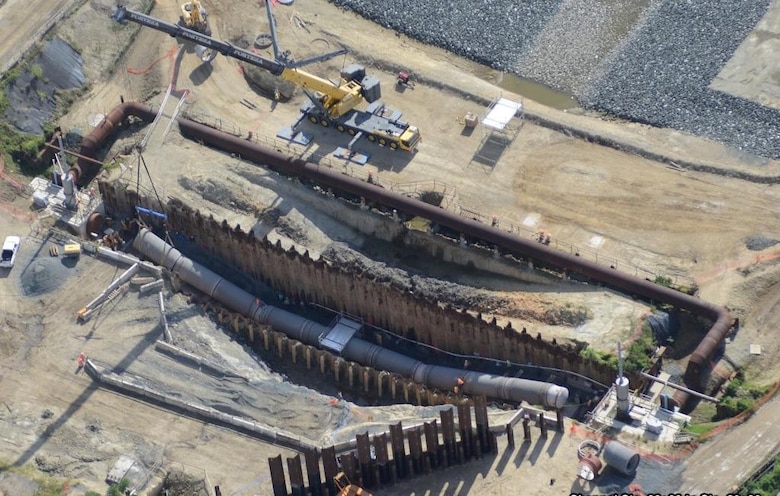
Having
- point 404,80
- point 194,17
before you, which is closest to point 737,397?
point 404,80

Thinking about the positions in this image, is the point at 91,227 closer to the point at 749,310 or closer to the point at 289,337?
the point at 289,337

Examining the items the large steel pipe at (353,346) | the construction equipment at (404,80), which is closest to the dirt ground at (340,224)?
the construction equipment at (404,80)

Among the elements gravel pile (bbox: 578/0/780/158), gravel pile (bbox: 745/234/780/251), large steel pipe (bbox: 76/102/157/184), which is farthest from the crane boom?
gravel pile (bbox: 745/234/780/251)

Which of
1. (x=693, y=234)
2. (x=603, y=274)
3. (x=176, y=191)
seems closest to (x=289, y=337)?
(x=176, y=191)

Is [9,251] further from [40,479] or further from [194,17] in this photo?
[194,17]

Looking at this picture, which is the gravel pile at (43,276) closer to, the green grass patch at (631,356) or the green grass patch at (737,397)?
the green grass patch at (631,356)

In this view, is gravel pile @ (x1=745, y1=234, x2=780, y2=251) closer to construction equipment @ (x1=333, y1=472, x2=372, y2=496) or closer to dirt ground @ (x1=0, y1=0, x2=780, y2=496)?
dirt ground @ (x1=0, y1=0, x2=780, y2=496)
